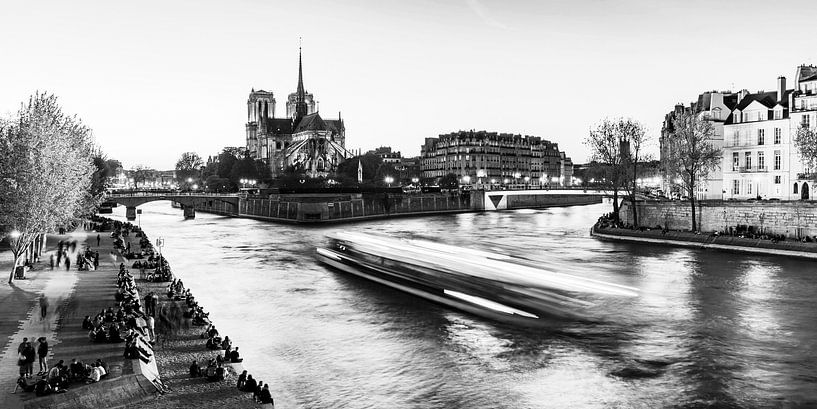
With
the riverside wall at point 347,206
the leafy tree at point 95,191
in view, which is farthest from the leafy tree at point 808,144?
the riverside wall at point 347,206

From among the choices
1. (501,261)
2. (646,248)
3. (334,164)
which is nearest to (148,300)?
(501,261)

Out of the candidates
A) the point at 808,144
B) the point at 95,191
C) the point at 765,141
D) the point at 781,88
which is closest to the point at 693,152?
the point at 765,141

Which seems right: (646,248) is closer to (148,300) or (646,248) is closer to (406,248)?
(406,248)

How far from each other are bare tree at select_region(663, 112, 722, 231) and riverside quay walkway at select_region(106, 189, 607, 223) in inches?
1984

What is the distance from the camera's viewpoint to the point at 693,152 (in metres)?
60.0

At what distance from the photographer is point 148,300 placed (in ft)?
94.4

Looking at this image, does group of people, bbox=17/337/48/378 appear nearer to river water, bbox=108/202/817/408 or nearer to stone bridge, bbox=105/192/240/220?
river water, bbox=108/202/817/408

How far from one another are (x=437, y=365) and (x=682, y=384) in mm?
8140

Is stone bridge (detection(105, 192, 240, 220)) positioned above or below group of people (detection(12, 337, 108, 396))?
above

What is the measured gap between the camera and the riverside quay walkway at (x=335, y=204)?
3957 inches

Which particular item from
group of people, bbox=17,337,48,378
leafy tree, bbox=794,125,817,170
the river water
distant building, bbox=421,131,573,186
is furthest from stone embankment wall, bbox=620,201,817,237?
distant building, bbox=421,131,573,186

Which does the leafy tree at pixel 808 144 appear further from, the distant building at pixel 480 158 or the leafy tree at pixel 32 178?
the distant building at pixel 480 158

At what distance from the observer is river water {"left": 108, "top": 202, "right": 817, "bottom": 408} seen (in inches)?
816

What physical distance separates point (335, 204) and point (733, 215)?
59531 millimetres
